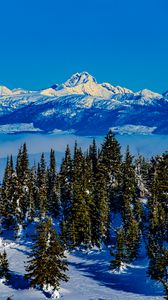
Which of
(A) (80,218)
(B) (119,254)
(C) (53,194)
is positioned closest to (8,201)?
(C) (53,194)

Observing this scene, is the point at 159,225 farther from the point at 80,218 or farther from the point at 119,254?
the point at 80,218

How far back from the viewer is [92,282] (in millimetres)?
88000

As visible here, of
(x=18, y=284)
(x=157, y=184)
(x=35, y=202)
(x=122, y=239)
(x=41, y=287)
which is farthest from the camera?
(x=35, y=202)

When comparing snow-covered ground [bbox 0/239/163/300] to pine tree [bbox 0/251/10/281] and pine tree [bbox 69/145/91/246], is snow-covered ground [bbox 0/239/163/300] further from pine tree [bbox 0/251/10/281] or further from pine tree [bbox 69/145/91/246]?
pine tree [bbox 69/145/91/246]

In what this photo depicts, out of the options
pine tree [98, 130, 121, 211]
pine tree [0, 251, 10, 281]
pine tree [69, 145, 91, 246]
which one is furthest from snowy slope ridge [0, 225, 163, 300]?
pine tree [98, 130, 121, 211]

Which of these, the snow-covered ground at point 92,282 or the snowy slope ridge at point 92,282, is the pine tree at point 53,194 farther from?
the snow-covered ground at point 92,282

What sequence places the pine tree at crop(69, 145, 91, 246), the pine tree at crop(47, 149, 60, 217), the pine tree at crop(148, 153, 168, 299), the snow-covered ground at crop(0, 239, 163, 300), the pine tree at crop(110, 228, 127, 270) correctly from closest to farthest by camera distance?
the snow-covered ground at crop(0, 239, 163, 300), the pine tree at crop(148, 153, 168, 299), the pine tree at crop(110, 228, 127, 270), the pine tree at crop(69, 145, 91, 246), the pine tree at crop(47, 149, 60, 217)

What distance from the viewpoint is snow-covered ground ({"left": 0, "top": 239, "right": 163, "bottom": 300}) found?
75.6 m

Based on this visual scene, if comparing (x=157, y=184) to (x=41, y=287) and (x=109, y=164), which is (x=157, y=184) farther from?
(x=41, y=287)

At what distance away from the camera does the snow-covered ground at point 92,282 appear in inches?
2975

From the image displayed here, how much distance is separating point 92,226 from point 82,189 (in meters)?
8.46

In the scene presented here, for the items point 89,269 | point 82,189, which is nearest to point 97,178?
point 82,189

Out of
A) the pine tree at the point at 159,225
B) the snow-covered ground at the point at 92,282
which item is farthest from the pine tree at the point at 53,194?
the pine tree at the point at 159,225

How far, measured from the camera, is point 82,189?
374 feet
